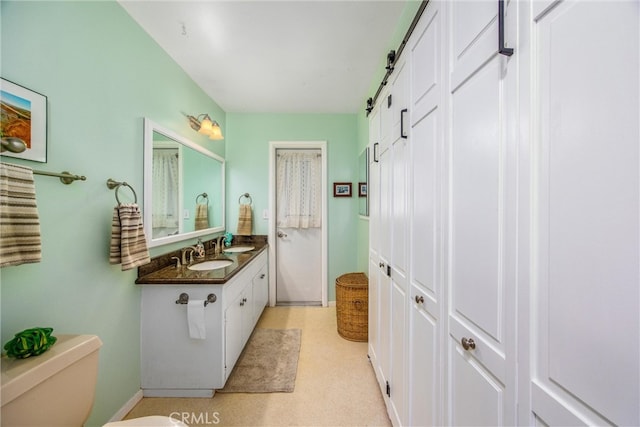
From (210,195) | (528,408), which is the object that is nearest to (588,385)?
(528,408)

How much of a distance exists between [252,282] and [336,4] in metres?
2.34

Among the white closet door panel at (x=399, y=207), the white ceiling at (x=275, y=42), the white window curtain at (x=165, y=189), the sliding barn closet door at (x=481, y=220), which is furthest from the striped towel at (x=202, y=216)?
the sliding barn closet door at (x=481, y=220)

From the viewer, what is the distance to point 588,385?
442mm

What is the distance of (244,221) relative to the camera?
3.20m

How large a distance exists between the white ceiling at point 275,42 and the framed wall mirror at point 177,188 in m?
0.66

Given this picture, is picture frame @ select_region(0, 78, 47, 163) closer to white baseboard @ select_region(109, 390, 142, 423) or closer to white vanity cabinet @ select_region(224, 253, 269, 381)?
white vanity cabinet @ select_region(224, 253, 269, 381)

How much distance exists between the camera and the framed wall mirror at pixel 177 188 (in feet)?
5.95

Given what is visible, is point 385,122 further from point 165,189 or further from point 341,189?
point 165,189

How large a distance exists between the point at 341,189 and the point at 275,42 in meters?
1.82

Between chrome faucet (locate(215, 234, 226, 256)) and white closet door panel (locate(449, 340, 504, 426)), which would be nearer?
white closet door panel (locate(449, 340, 504, 426))

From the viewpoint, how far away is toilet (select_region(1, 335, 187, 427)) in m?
0.82

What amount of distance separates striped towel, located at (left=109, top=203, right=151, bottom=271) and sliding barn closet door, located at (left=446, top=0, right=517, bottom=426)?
1.64m

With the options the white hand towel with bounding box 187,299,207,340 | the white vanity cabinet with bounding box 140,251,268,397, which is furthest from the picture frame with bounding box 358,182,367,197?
the white hand towel with bounding box 187,299,207,340

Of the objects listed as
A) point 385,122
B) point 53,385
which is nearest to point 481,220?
point 385,122
